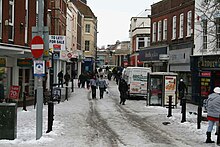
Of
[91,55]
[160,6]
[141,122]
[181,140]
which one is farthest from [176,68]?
[91,55]

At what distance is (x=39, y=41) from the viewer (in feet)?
38.8

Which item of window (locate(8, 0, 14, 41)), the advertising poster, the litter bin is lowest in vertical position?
the litter bin

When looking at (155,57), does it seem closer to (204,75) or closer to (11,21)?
(204,75)

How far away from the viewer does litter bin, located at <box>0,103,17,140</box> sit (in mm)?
11797

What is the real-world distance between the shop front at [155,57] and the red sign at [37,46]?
24.6 meters

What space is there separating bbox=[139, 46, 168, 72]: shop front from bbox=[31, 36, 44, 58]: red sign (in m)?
24.6

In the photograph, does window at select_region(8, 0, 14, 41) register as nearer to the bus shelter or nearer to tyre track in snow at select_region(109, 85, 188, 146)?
tyre track in snow at select_region(109, 85, 188, 146)

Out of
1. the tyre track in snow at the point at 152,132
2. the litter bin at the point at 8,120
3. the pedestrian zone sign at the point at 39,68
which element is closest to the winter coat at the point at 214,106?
the tyre track in snow at the point at 152,132

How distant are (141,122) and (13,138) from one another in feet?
21.0

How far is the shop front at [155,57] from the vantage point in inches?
1447

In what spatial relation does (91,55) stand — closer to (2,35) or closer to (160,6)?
(160,6)

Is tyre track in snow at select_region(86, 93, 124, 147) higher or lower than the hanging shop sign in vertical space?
lower

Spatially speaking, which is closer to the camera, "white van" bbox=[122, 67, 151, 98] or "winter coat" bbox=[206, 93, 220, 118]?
"winter coat" bbox=[206, 93, 220, 118]

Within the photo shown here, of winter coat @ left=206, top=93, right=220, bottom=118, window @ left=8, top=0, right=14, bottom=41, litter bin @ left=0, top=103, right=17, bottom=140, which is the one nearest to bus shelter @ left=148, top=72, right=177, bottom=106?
window @ left=8, top=0, right=14, bottom=41
